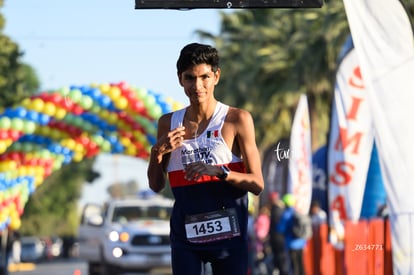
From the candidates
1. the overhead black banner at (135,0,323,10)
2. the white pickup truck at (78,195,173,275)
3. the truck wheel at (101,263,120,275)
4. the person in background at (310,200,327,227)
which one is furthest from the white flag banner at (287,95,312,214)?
the truck wheel at (101,263,120,275)

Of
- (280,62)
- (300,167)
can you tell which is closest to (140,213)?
(300,167)

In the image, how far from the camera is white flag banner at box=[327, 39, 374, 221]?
12.4 meters

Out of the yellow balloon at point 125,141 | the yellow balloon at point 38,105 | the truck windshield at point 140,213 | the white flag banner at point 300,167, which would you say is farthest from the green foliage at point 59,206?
Answer: the white flag banner at point 300,167

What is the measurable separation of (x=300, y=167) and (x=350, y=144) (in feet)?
6.57

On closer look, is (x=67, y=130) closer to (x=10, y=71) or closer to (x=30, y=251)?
(x=10, y=71)

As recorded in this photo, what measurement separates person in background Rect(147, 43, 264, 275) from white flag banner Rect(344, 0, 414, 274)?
1.57 metres

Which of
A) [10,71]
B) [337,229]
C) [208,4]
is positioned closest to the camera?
[208,4]

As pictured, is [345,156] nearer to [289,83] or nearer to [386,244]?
[386,244]

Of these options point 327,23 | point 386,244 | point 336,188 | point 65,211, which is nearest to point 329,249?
point 336,188

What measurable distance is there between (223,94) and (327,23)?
8.74 meters

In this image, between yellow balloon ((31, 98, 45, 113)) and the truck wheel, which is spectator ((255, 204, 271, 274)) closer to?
the truck wheel

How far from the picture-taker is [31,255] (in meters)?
70.3

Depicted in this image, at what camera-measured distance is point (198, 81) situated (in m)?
6.05

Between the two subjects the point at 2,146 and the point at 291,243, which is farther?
the point at 2,146
